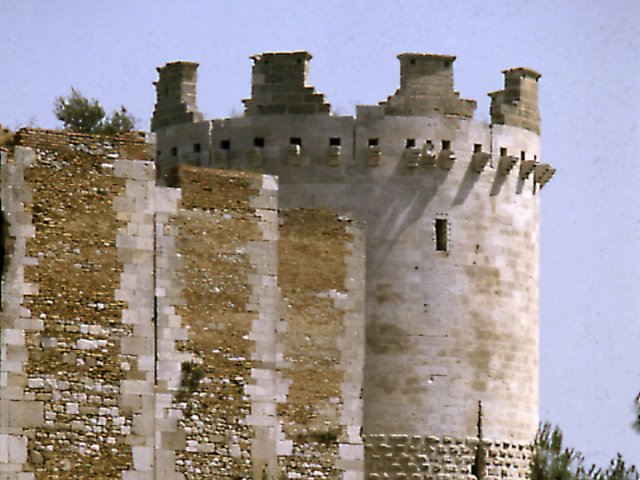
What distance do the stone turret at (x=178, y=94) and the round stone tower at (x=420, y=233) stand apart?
0.16m

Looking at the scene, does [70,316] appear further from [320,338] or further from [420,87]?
[420,87]

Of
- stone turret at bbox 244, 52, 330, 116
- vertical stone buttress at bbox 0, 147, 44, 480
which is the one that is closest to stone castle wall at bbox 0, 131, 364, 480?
vertical stone buttress at bbox 0, 147, 44, 480

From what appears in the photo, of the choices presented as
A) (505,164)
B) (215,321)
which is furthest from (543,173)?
(215,321)

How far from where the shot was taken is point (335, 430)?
60219mm

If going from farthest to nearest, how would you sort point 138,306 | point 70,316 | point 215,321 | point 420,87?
point 420,87
point 215,321
point 138,306
point 70,316

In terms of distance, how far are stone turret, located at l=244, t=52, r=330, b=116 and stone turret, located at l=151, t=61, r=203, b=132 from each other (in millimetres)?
1563

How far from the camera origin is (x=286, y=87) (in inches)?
2542

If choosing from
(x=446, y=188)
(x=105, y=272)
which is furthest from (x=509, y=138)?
(x=105, y=272)

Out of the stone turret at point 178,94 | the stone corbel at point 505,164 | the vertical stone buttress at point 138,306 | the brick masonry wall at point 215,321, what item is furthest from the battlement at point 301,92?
the vertical stone buttress at point 138,306

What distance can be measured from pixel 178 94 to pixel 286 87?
2.49 meters

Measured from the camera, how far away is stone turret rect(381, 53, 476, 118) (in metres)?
64.8

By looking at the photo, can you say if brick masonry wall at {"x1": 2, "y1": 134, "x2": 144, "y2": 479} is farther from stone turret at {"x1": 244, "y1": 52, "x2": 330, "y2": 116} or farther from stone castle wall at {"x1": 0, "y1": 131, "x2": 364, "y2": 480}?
stone turret at {"x1": 244, "y1": 52, "x2": 330, "y2": 116}

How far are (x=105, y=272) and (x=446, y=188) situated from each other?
10.9 m

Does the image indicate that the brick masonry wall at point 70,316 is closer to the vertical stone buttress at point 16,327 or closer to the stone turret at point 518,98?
the vertical stone buttress at point 16,327
